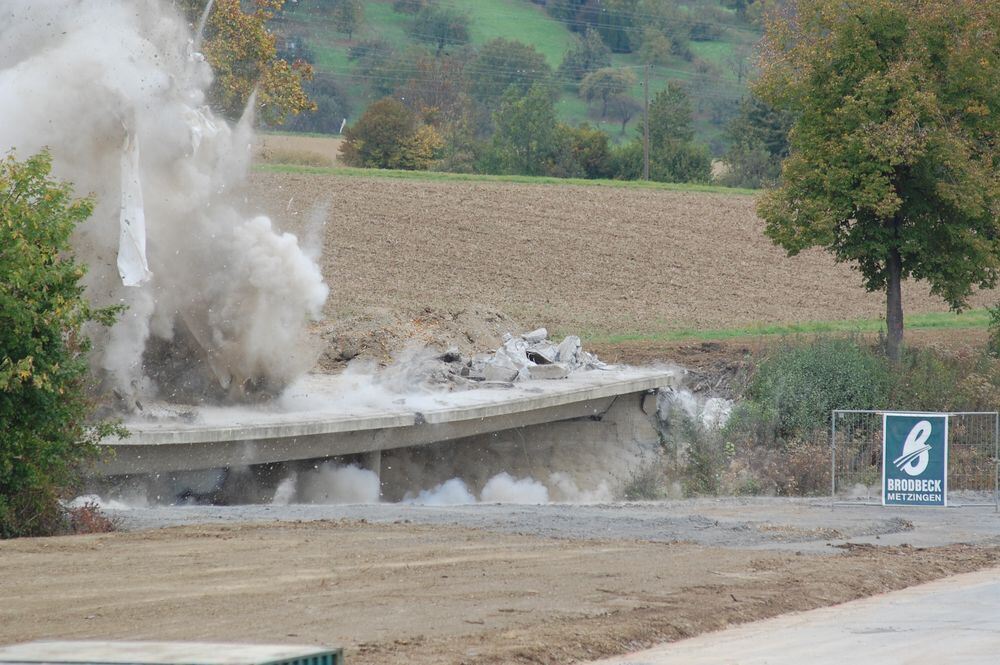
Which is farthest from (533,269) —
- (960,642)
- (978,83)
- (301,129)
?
(301,129)

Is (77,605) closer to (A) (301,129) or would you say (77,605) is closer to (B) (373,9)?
(A) (301,129)

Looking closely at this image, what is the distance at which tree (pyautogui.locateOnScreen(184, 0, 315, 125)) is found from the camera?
135 feet

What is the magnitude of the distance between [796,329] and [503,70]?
9027 cm

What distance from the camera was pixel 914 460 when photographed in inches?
867

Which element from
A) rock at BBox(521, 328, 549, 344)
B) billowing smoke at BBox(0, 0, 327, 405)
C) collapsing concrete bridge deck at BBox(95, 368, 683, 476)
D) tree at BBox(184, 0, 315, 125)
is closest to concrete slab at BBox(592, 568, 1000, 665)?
collapsing concrete bridge deck at BBox(95, 368, 683, 476)

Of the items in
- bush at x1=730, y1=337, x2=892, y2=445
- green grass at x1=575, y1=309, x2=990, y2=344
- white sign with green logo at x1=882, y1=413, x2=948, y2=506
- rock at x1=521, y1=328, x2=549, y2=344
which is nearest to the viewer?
white sign with green logo at x1=882, y1=413, x2=948, y2=506

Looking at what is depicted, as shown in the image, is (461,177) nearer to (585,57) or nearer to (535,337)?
(535,337)

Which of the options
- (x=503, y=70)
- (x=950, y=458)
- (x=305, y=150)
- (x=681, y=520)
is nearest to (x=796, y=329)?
(x=950, y=458)

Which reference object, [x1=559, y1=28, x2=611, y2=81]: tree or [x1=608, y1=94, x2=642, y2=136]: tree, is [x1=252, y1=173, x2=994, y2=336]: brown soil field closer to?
[x1=608, y1=94, x2=642, y2=136]: tree

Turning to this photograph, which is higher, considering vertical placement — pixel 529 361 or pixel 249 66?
pixel 249 66

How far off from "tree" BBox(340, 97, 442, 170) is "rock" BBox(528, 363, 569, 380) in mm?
42552

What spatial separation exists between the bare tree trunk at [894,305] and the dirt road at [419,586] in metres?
13.4

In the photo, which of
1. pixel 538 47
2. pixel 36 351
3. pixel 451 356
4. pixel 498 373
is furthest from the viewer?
pixel 538 47

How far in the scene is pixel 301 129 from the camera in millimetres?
107812
